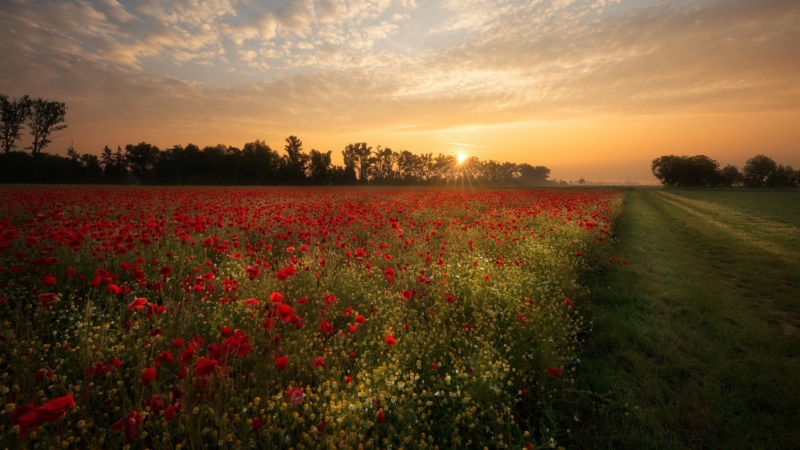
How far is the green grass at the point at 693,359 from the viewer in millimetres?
3268

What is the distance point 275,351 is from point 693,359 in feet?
16.4

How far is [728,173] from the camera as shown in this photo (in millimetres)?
95062

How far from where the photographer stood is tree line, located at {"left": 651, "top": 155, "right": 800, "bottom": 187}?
90250mm

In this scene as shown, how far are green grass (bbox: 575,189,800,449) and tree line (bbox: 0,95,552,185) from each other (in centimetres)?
6004

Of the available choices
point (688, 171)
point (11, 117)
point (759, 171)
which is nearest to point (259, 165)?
point (11, 117)

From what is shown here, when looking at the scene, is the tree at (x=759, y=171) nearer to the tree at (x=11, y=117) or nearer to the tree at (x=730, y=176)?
the tree at (x=730, y=176)

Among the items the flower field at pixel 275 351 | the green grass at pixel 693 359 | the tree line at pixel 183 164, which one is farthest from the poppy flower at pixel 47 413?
the tree line at pixel 183 164

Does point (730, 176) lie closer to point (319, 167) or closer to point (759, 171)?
point (759, 171)

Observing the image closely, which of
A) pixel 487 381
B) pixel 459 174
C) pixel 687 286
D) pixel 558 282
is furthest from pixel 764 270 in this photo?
pixel 459 174

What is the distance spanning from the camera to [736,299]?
21.6 ft

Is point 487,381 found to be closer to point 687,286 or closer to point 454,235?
point 454,235

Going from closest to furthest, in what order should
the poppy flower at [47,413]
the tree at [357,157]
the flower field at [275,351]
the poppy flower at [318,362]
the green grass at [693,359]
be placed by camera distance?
the poppy flower at [47,413] < the flower field at [275,351] < the poppy flower at [318,362] < the green grass at [693,359] < the tree at [357,157]

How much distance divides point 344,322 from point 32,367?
2.70 metres

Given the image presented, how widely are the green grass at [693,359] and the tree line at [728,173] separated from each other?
112279mm
